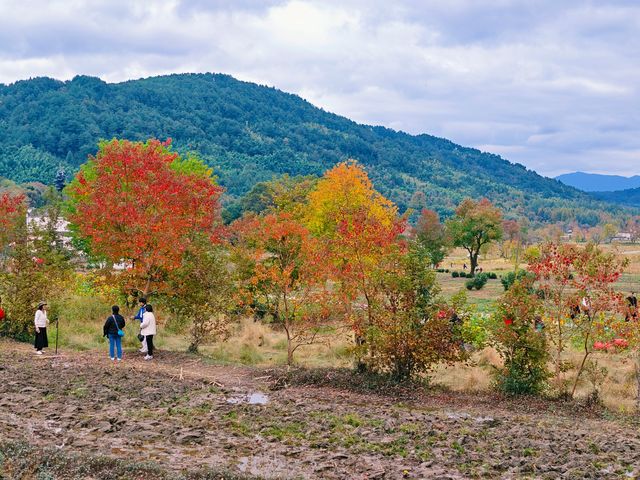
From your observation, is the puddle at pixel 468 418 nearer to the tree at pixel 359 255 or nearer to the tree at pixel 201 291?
the tree at pixel 359 255

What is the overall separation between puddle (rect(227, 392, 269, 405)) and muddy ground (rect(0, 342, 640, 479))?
0.08 ft

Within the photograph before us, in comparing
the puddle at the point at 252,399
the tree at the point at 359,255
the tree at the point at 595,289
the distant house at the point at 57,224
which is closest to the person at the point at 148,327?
the puddle at the point at 252,399

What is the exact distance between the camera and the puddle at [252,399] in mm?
14064

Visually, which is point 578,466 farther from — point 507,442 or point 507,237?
point 507,237

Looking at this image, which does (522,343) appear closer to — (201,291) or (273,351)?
(273,351)

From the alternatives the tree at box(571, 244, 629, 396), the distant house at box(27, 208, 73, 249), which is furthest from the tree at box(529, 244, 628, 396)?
the distant house at box(27, 208, 73, 249)

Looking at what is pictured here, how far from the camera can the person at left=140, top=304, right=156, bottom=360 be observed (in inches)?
716

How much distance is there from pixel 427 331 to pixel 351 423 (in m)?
4.21

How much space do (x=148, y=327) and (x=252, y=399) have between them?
5.22m

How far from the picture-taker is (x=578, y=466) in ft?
33.6

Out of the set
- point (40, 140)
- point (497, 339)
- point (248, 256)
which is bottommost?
point (497, 339)

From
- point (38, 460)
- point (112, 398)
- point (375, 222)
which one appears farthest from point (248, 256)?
point (38, 460)

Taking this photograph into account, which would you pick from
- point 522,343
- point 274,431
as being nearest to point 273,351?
point 522,343

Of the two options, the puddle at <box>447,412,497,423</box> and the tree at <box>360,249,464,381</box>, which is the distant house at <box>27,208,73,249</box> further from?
the puddle at <box>447,412,497,423</box>
